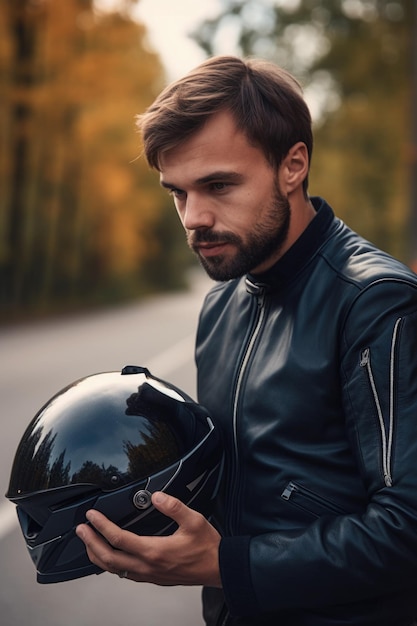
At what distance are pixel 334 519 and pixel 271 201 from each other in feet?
2.29

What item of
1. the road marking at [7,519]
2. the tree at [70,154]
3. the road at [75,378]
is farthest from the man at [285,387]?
the tree at [70,154]

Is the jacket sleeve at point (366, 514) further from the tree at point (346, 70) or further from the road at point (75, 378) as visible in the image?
the tree at point (346, 70)

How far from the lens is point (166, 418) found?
6.74ft

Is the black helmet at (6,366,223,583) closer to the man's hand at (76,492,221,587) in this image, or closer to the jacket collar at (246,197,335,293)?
the man's hand at (76,492,221,587)

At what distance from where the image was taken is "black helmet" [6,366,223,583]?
1942mm

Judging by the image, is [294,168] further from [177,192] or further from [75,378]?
[75,378]

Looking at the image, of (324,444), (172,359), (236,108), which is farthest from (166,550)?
(172,359)

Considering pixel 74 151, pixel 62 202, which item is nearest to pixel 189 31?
pixel 74 151

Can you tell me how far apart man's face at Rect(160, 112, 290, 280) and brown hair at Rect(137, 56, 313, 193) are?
24 mm

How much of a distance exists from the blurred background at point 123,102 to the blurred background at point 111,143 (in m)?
0.03

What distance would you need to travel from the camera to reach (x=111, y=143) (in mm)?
27109

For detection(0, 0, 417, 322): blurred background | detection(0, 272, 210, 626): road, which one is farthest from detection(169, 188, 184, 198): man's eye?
detection(0, 0, 417, 322): blurred background

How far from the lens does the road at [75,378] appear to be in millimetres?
4387

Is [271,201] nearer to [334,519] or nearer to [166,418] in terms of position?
[166,418]
